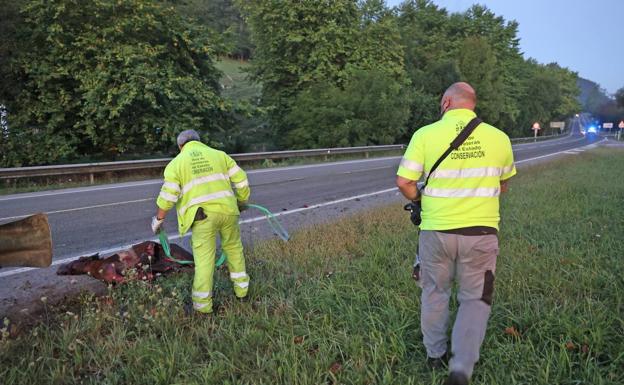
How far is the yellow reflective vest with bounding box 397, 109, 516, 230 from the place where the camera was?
2.76 metres

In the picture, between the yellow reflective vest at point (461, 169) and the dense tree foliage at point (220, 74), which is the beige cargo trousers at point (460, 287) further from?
the dense tree foliage at point (220, 74)

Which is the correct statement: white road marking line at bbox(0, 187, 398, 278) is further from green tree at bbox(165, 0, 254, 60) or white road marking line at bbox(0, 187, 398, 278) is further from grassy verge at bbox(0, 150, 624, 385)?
green tree at bbox(165, 0, 254, 60)

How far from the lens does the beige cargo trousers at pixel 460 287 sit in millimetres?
2701

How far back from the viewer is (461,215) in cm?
276

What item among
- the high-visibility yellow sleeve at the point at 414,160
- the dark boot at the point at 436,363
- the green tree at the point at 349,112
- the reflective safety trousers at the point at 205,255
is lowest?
the dark boot at the point at 436,363

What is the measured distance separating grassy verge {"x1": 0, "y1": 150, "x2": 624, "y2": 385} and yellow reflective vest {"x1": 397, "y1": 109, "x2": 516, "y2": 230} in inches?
37.2

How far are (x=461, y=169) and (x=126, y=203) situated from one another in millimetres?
8308

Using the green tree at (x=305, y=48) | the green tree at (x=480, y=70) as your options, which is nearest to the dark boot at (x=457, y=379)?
the green tree at (x=305, y=48)

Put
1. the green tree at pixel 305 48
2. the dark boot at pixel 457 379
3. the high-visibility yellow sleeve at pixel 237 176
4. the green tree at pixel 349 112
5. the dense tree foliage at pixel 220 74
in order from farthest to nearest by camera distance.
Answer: the green tree at pixel 305 48, the green tree at pixel 349 112, the dense tree foliage at pixel 220 74, the high-visibility yellow sleeve at pixel 237 176, the dark boot at pixel 457 379

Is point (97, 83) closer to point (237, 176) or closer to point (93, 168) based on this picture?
point (93, 168)

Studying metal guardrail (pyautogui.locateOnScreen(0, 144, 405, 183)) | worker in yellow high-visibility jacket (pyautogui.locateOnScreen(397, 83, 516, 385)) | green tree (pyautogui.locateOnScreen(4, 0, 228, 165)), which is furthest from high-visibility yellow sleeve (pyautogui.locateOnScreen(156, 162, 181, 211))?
green tree (pyautogui.locateOnScreen(4, 0, 228, 165))

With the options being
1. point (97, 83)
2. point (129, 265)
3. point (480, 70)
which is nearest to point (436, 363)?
point (129, 265)

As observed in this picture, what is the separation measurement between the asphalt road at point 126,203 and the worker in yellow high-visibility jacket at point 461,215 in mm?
4606

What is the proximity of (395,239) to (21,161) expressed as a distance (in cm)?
1497
